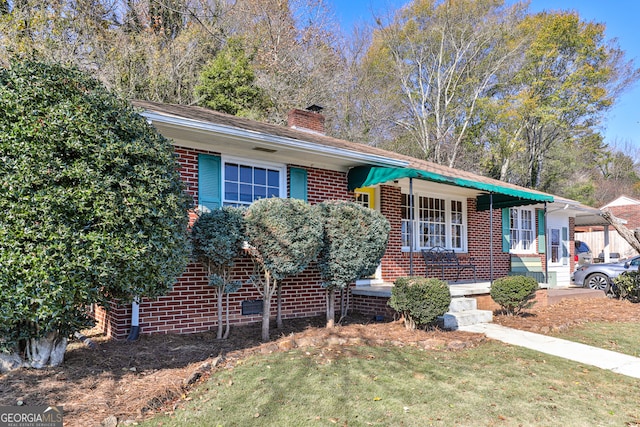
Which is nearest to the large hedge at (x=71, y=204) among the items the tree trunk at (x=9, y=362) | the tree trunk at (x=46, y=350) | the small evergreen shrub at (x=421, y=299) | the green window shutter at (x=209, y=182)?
the tree trunk at (x=46, y=350)

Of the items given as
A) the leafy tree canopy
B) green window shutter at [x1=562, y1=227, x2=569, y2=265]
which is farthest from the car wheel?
the leafy tree canopy

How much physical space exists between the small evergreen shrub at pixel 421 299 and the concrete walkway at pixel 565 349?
1093mm

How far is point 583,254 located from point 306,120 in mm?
20681

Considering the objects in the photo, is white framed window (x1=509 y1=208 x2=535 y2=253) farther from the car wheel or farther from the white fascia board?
the white fascia board

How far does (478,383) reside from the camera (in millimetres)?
4438

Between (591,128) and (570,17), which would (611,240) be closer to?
(591,128)

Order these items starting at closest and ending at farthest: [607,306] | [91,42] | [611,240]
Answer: [607,306]
[91,42]
[611,240]

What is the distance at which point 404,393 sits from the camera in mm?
4051

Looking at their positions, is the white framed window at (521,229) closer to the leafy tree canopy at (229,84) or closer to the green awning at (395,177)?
the green awning at (395,177)

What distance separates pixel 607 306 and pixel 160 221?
36.8 feet

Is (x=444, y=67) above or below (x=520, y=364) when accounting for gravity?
above

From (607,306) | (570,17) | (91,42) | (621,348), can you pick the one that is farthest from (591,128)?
(91,42)

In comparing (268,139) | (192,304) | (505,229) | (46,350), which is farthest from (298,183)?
(505,229)

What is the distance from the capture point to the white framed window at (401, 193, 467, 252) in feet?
34.3
